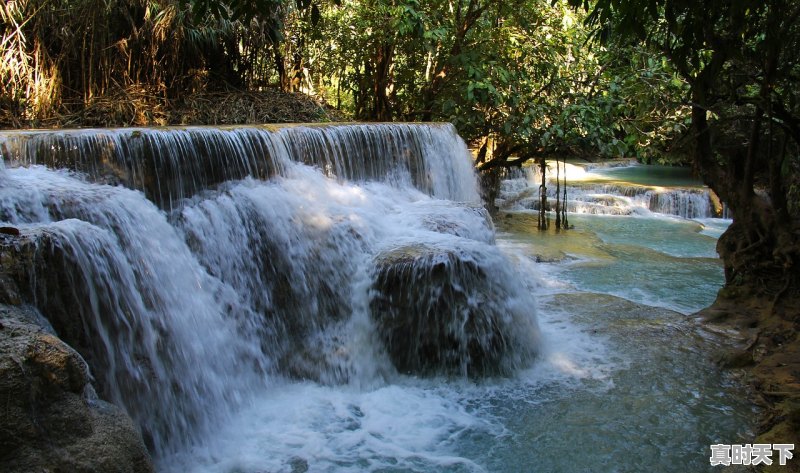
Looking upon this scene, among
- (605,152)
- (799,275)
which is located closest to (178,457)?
(799,275)

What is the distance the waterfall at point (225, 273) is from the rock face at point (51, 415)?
2.05 feet

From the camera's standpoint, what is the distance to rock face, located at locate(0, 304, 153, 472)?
270 cm

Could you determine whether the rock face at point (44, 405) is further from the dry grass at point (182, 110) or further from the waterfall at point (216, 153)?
the dry grass at point (182, 110)

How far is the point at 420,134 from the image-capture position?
9562 mm

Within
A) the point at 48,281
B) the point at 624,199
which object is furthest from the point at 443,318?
the point at 624,199

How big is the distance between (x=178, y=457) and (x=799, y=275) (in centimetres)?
537

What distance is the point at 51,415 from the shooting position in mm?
2863

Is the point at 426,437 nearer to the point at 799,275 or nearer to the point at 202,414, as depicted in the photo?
the point at 202,414

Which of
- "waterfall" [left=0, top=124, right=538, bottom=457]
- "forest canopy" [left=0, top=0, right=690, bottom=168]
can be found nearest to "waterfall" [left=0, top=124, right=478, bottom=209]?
"waterfall" [left=0, top=124, right=538, bottom=457]

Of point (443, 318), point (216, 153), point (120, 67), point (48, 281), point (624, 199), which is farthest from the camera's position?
point (624, 199)

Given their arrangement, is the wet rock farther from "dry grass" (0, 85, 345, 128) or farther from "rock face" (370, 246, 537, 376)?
"dry grass" (0, 85, 345, 128)

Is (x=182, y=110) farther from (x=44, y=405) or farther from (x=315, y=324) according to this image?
(x=44, y=405)

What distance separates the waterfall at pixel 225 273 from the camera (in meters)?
3.99

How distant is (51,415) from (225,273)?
2704 mm
